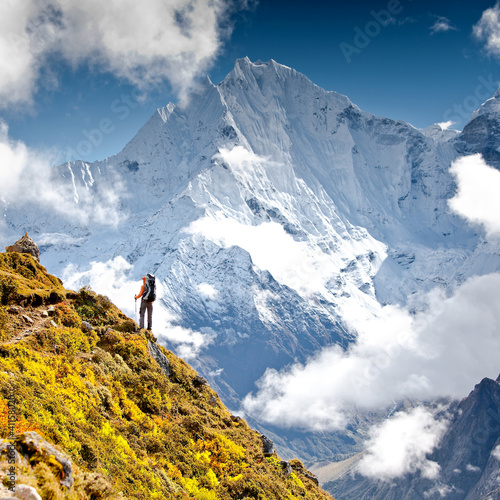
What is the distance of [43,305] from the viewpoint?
59.4 feet

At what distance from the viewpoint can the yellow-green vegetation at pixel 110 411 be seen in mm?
11188

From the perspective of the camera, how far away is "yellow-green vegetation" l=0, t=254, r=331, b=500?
36.7 ft

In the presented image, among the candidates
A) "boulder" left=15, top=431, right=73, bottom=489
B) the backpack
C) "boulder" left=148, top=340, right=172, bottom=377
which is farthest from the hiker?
"boulder" left=15, top=431, right=73, bottom=489

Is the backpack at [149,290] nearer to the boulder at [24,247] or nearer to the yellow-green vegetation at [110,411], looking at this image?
the yellow-green vegetation at [110,411]

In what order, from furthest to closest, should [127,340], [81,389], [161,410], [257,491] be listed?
[127,340], [161,410], [257,491], [81,389]

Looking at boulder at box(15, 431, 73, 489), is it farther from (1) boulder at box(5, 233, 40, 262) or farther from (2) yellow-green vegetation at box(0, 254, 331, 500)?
(1) boulder at box(5, 233, 40, 262)

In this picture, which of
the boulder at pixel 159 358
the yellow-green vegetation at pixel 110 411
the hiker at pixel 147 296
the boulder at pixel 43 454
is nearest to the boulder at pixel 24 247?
the yellow-green vegetation at pixel 110 411

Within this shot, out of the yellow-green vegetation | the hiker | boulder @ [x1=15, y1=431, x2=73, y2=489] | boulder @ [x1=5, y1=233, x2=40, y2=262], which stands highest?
boulder @ [x1=5, y1=233, x2=40, y2=262]

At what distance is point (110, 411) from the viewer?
1488 cm

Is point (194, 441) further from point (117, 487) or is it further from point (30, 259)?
point (30, 259)

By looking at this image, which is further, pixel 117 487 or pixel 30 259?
pixel 30 259

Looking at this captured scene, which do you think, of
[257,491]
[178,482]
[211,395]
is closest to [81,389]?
[178,482]

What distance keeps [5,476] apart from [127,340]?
11.7 metres

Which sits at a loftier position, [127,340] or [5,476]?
[127,340]
